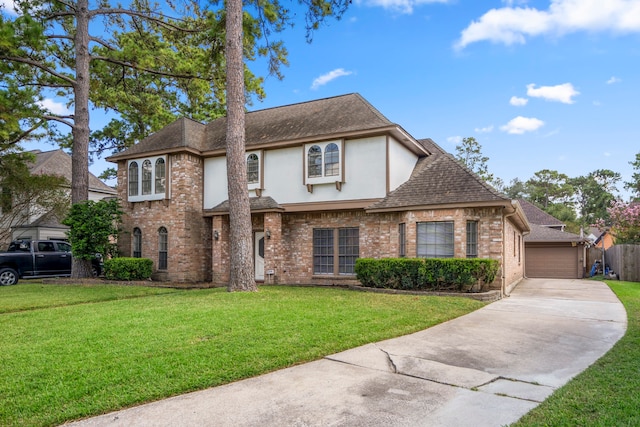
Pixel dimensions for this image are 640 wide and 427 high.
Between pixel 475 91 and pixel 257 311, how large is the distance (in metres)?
14.9

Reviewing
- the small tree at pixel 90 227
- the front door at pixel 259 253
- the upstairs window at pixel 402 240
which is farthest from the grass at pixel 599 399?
the small tree at pixel 90 227

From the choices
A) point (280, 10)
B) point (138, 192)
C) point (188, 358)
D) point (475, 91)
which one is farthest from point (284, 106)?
point (188, 358)

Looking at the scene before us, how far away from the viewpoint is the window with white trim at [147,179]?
1594cm

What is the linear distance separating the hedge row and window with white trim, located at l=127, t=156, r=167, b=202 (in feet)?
28.9

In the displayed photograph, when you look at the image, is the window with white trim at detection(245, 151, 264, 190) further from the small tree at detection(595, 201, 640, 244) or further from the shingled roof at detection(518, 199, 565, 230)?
the shingled roof at detection(518, 199, 565, 230)

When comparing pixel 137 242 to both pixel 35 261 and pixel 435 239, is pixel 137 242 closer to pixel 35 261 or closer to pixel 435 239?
pixel 35 261

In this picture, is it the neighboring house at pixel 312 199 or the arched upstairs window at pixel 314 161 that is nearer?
the neighboring house at pixel 312 199

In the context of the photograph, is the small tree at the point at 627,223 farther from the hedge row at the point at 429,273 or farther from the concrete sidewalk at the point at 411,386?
the concrete sidewalk at the point at 411,386

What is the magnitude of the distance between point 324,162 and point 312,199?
4.36 feet

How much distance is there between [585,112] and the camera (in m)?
21.7

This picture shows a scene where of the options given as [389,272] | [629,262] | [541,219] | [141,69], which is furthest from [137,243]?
[541,219]

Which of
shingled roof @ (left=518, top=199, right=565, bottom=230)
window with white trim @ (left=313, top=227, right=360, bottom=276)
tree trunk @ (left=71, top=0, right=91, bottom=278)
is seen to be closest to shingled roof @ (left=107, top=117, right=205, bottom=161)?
tree trunk @ (left=71, top=0, right=91, bottom=278)

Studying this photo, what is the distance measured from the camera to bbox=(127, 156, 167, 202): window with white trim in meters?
15.9

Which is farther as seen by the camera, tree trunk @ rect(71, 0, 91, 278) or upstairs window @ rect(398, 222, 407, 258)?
tree trunk @ rect(71, 0, 91, 278)
